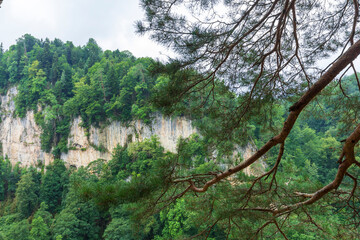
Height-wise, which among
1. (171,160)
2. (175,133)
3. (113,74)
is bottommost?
(171,160)

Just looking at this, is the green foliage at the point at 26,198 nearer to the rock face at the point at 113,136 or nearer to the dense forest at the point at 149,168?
the dense forest at the point at 149,168

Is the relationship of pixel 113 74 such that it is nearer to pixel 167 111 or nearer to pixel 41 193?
pixel 41 193

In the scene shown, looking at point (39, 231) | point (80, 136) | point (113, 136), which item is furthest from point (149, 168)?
point (80, 136)

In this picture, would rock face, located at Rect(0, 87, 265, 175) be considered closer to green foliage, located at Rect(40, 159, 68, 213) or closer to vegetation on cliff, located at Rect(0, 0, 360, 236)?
green foliage, located at Rect(40, 159, 68, 213)

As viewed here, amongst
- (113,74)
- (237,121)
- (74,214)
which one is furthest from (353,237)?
(113,74)

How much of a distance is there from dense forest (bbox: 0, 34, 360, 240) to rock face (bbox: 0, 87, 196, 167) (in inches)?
29.9

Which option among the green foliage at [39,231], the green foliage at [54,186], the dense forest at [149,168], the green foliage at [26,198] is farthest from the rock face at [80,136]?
the green foliage at [39,231]

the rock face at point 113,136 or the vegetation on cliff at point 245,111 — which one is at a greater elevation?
the rock face at point 113,136

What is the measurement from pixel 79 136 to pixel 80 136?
0.40ft

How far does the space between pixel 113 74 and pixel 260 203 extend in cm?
2128

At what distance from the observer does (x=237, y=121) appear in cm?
279

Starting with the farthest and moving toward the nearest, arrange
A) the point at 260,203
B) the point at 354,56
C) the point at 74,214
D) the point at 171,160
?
the point at 74,214
the point at 260,203
the point at 171,160
the point at 354,56

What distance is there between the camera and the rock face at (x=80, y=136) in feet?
64.9

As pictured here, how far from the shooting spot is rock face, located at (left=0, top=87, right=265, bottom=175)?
64.9ft
